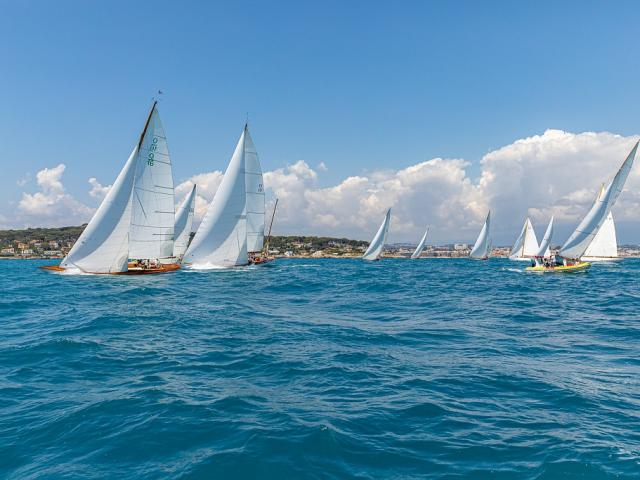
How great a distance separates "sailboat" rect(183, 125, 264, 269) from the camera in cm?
5025

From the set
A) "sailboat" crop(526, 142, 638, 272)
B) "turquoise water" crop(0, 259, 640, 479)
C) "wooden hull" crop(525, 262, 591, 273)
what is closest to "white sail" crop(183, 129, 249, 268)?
"turquoise water" crop(0, 259, 640, 479)

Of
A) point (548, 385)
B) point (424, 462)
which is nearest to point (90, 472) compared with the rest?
point (424, 462)

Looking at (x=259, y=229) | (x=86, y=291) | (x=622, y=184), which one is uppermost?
(x=622, y=184)

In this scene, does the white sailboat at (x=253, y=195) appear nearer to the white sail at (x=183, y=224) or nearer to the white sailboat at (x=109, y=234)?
the white sail at (x=183, y=224)

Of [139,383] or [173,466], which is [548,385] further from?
[139,383]

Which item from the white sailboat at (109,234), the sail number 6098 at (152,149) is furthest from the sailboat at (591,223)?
the white sailboat at (109,234)

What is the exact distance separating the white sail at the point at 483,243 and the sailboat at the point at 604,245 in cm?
3234

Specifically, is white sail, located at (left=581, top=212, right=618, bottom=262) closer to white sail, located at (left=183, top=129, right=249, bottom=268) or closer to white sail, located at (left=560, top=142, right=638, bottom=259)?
white sail, located at (left=560, top=142, right=638, bottom=259)

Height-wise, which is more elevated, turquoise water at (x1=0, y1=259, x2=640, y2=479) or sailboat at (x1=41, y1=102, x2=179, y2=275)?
sailboat at (x1=41, y1=102, x2=179, y2=275)

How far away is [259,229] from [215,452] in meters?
53.8

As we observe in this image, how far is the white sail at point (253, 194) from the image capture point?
5339 cm

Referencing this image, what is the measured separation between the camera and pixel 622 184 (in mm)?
46500

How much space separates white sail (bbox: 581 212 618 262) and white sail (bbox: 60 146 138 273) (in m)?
90.6

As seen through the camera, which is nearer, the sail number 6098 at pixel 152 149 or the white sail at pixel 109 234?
the white sail at pixel 109 234
